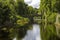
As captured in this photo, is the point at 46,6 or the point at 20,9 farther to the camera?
the point at 20,9

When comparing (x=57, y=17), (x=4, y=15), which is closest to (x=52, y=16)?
(x=57, y=17)

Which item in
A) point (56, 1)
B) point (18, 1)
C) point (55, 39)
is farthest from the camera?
point (18, 1)

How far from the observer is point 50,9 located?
45.6 metres

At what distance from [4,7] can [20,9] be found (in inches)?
959

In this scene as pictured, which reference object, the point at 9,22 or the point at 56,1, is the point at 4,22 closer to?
the point at 9,22

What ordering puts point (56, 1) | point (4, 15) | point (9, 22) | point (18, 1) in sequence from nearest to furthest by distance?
point (4, 15), point (9, 22), point (56, 1), point (18, 1)

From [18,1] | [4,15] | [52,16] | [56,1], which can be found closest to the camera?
[4,15]

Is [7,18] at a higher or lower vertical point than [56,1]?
lower

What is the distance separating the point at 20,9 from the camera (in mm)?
58875

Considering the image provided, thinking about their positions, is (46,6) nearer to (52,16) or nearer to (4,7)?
(52,16)

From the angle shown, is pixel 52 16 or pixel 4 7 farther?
pixel 52 16

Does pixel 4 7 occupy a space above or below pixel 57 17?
above

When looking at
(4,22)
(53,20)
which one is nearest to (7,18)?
(4,22)

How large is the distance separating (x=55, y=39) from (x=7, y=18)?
18266 mm
